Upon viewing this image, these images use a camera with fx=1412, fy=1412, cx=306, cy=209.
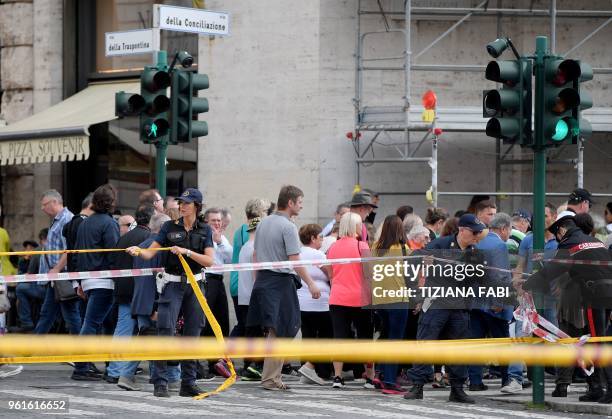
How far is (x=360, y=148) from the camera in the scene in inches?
736

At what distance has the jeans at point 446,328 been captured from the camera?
12.6 meters

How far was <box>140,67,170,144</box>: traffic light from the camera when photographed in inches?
582

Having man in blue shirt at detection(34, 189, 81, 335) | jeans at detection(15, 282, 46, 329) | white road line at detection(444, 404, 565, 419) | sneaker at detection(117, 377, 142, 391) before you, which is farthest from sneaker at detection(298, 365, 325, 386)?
jeans at detection(15, 282, 46, 329)

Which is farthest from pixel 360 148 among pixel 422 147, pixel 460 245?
pixel 460 245

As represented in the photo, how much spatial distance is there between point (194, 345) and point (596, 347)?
352 cm

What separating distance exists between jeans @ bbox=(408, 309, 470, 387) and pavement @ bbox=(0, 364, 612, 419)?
256 mm

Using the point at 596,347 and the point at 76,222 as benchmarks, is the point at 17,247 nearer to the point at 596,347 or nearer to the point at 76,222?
the point at 76,222

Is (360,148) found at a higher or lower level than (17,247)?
higher

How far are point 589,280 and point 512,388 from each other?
167cm

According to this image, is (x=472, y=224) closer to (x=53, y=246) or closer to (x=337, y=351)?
(x=337, y=351)

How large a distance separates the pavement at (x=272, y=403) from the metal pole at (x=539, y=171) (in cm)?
23

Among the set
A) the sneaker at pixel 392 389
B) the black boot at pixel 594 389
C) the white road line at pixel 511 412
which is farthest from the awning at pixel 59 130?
the black boot at pixel 594 389

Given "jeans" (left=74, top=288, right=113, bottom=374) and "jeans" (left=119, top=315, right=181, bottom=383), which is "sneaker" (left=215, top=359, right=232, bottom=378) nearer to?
"jeans" (left=74, top=288, right=113, bottom=374)

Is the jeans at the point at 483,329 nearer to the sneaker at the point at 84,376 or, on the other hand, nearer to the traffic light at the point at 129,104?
the sneaker at the point at 84,376
